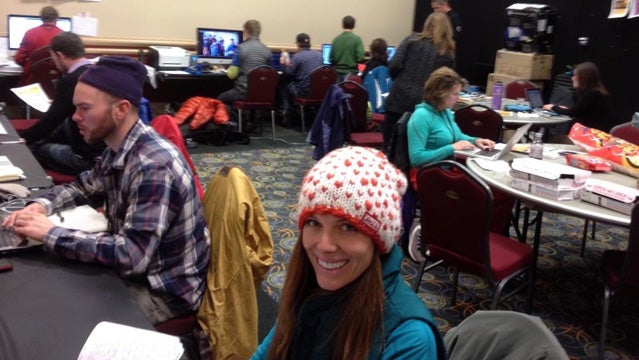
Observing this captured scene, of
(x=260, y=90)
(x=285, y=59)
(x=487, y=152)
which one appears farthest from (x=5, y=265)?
(x=285, y=59)

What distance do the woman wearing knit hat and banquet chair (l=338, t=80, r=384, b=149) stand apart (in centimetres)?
343

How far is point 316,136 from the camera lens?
4.59 metres

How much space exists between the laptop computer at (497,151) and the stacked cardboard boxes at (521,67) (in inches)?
155

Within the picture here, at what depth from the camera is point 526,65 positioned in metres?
6.91

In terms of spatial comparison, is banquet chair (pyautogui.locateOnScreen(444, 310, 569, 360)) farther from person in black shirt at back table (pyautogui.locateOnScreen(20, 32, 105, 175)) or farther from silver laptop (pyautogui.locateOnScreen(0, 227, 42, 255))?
person in black shirt at back table (pyautogui.locateOnScreen(20, 32, 105, 175))

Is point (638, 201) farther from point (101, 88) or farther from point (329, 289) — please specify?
point (101, 88)

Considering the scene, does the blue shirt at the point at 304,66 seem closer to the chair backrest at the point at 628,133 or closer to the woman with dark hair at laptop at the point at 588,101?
the woman with dark hair at laptop at the point at 588,101

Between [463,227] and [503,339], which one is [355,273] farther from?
[463,227]

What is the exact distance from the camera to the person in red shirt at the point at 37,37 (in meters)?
5.52

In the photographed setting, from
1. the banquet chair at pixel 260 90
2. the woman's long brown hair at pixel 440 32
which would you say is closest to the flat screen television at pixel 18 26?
the banquet chair at pixel 260 90

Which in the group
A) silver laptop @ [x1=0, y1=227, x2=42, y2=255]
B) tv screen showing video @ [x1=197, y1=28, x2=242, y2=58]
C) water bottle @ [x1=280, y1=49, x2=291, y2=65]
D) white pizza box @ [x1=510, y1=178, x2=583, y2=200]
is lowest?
silver laptop @ [x1=0, y1=227, x2=42, y2=255]

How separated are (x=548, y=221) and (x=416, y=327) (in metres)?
3.67

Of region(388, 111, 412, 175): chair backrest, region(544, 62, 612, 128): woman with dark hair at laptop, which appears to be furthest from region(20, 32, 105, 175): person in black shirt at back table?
region(544, 62, 612, 128): woman with dark hair at laptop

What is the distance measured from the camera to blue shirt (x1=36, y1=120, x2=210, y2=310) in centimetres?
154
